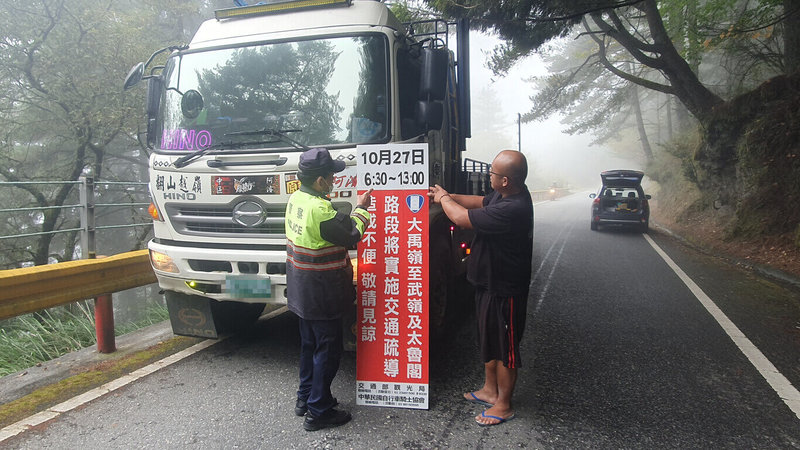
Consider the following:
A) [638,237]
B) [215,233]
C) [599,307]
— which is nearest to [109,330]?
[215,233]

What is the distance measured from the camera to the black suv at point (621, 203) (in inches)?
575

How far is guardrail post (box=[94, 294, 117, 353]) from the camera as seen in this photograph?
3920mm

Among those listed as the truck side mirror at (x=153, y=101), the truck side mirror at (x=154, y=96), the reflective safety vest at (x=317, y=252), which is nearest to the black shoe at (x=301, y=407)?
the reflective safety vest at (x=317, y=252)

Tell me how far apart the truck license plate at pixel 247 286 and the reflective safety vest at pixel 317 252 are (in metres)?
0.45

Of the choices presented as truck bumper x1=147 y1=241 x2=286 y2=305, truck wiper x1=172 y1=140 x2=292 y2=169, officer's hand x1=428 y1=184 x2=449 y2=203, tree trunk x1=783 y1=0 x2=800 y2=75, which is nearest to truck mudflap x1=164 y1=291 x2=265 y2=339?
truck bumper x1=147 y1=241 x2=286 y2=305

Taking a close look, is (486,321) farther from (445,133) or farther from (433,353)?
(445,133)

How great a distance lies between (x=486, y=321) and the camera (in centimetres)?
299

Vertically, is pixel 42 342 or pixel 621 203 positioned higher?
pixel 621 203

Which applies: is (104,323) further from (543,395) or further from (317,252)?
(543,395)

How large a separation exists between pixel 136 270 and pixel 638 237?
1321 cm

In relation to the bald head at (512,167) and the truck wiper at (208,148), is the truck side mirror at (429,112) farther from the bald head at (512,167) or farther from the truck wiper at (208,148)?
the truck wiper at (208,148)

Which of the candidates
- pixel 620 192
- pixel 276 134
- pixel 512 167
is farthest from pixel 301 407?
pixel 620 192

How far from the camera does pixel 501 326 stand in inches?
116

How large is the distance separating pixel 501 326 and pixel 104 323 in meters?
3.33
